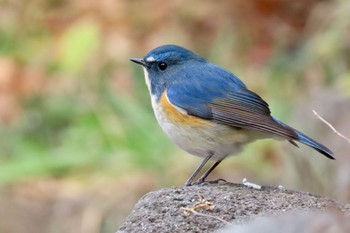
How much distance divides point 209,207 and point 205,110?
1291 millimetres

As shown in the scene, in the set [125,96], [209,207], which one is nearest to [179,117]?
[209,207]

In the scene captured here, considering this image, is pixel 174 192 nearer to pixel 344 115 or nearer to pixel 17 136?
pixel 344 115

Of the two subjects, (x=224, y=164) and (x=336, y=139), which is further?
(x=224, y=164)

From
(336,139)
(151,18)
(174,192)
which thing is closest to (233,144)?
(174,192)

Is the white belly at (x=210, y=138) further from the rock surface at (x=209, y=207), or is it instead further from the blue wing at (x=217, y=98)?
the rock surface at (x=209, y=207)

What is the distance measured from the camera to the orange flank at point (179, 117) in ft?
18.7

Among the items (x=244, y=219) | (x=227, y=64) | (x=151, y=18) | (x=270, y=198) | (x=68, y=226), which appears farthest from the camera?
(x=151, y=18)

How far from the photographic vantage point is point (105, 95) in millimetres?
10281

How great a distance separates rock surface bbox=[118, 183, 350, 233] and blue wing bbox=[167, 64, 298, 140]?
87cm

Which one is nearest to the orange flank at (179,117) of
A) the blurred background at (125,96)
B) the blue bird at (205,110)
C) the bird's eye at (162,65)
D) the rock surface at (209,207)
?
the blue bird at (205,110)

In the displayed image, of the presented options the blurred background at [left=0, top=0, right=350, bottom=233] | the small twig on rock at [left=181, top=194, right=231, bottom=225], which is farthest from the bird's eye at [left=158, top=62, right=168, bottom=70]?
the blurred background at [left=0, top=0, right=350, bottom=233]

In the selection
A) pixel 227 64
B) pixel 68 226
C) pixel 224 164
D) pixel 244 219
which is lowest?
pixel 244 219

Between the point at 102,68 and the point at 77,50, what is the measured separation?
359 millimetres

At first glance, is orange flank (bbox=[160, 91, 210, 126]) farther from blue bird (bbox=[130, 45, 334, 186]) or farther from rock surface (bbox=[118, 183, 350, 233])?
rock surface (bbox=[118, 183, 350, 233])
